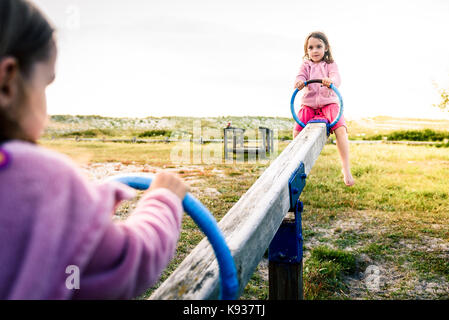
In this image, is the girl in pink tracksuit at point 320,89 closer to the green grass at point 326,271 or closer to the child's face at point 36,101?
the green grass at point 326,271

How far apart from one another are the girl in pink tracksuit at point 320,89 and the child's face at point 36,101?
116 inches

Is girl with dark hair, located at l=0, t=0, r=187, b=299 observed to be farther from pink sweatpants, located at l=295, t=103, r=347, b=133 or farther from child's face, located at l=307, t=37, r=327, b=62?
child's face, located at l=307, t=37, r=327, b=62

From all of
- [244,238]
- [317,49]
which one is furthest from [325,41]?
[244,238]

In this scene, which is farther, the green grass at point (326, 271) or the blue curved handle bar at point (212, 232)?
the green grass at point (326, 271)

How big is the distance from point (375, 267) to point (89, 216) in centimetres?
340

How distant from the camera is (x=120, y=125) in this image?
3206 cm

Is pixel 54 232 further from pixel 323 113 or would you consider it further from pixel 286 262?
pixel 323 113

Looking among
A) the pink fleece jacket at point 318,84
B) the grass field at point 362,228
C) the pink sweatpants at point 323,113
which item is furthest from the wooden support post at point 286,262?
the pink fleece jacket at point 318,84

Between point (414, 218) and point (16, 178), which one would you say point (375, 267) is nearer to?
point (414, 218)

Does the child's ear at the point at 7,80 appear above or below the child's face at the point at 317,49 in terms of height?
below

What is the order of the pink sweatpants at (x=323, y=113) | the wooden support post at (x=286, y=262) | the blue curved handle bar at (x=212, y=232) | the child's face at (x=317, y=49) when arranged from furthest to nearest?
the child's face at (x=317, y=49) → the pink sweatpants at (x=323, y=113) → the wooden support post at (x=286, y=262) → the blue curved handle bar at (x=212, y=232)

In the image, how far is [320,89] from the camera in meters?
3.65

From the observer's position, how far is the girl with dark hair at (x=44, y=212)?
0.68 m
